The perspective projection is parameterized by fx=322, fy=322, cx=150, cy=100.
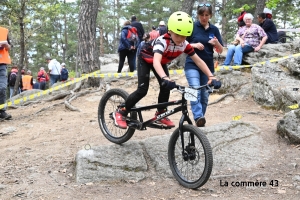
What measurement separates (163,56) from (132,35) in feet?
21.2

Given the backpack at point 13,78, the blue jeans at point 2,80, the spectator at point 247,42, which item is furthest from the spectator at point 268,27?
the backpack at point 13,78

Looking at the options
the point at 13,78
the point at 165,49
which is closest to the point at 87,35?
the point at 165,49

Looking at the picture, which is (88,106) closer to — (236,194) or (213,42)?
(213,42)

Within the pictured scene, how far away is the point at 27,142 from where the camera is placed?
562cm

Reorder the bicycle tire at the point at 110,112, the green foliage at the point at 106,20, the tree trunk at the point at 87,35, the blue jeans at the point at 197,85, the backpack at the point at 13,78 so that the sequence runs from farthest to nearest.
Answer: the green foliage at the point at 106,20 < the backpack at the point at 13,78 < the tree trunk at the point at 87,35 < the blue jeans at the point at 197,85 < the bicycle tire at the point at 110,112

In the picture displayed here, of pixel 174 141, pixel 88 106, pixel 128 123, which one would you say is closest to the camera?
pixel 174 141

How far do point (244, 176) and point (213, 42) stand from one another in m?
2.12

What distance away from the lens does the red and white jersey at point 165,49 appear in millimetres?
3975

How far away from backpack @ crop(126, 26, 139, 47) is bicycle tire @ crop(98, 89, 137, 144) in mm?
5599

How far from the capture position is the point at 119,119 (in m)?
4.51

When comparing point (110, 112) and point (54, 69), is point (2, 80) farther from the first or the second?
point (54, 69)

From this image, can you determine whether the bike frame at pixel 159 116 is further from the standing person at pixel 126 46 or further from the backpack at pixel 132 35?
the backpack at pixel 132 35

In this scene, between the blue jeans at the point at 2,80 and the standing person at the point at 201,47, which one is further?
the blue jeans at the point at 2,80

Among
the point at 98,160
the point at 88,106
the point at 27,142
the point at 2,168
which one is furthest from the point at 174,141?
the point at 88,106
